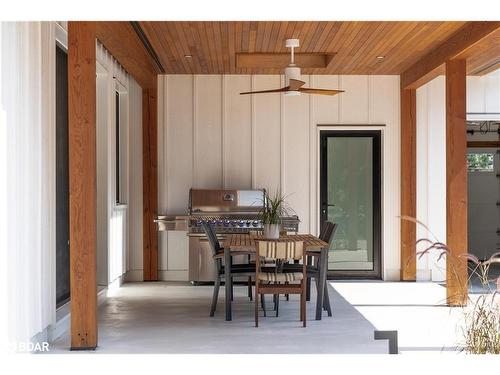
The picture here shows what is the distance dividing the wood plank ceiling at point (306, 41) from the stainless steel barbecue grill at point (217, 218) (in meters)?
1.76

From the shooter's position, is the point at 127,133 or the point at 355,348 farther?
the point at 127,133

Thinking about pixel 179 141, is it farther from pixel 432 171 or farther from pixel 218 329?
pixel 218 329

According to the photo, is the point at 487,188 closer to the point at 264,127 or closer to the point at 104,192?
the point at 264,127

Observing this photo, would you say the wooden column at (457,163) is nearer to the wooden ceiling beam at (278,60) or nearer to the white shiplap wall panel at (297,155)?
the wooden ceiling beam at (278,60)

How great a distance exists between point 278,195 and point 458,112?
10.1ft

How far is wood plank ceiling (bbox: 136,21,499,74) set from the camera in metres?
7.07

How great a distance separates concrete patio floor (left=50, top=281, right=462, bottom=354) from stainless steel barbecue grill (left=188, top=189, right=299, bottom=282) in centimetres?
50

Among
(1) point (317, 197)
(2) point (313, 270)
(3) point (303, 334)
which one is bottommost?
(3) point (303, 334)

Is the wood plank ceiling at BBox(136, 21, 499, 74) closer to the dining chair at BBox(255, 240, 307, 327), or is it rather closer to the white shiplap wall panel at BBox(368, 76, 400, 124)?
the white shiplap wall panel at BBox(368, 76, 400, 124)

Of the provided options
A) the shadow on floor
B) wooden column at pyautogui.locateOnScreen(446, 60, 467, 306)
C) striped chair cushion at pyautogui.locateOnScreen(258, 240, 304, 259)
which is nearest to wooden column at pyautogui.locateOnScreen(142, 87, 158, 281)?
the shadow on floor

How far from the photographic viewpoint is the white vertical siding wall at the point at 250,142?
9.86 m

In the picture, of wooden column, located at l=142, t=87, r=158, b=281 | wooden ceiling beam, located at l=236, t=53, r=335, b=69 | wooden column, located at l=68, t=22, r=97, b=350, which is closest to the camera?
wooden column, located at l=68, t=22, r=97, b=350

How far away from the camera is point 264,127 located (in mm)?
9867
